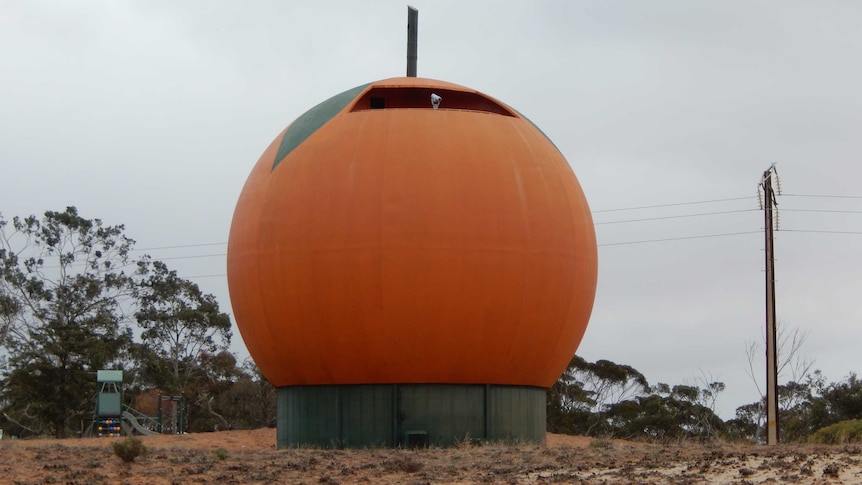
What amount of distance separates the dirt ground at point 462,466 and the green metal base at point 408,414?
1074mm

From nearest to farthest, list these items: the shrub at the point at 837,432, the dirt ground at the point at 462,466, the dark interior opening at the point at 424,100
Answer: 1. the dirt ground at the point at 462,466
2. the dark interior opening at the point at 424,100
3. the shrub at the point at 837,432

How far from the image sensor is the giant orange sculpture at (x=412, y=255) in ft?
67.6

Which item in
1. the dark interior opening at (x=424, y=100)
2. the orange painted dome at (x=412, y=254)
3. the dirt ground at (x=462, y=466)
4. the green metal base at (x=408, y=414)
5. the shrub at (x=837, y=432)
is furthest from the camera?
the shrub at (x=837, y=432)

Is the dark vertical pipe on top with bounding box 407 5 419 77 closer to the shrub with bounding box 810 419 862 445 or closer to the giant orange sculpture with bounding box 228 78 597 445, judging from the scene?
the giant orange sculpture with bounding box 228 78 597 445

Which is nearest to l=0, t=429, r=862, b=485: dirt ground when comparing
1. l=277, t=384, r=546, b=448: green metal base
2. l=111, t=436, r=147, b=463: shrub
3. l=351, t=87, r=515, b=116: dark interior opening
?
l=111, t=436, r=147, b=463: shrub

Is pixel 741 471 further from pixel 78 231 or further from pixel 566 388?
pixel 78 231

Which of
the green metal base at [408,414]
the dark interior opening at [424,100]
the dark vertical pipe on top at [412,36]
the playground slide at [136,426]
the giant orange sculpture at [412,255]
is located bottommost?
the playground slide at [136,426]

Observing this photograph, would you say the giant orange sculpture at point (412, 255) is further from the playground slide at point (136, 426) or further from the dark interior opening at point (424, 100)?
the playground slide at point (136, 426)

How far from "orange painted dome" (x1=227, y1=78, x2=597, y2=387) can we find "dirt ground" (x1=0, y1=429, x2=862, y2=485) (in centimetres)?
199

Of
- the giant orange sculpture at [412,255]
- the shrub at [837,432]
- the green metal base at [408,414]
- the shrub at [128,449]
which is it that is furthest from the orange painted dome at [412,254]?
the shrub at [837,432]

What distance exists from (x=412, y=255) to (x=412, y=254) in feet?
0.06

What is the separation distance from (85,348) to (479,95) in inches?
Result: 1035

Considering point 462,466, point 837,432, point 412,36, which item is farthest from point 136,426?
point 462,466

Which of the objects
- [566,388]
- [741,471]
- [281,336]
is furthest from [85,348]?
[741,471]
